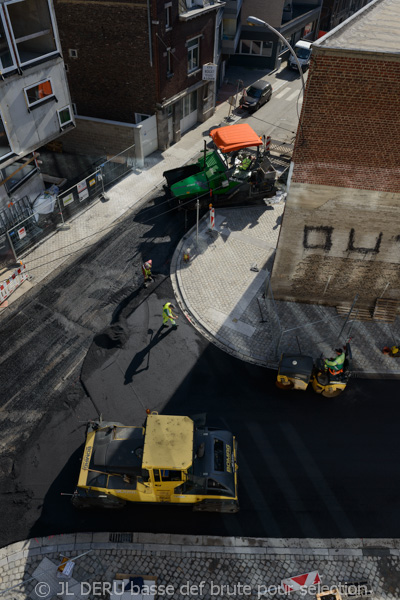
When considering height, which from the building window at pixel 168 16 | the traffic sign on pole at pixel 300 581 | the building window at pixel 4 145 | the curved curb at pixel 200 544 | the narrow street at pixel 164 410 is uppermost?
the building window at pixel 168 16

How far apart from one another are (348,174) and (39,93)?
46.1 ft

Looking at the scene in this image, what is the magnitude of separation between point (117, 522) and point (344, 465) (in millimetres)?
7171

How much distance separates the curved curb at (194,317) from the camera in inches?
618

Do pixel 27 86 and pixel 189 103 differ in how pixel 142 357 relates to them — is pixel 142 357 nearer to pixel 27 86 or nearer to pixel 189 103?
pixel 27 86

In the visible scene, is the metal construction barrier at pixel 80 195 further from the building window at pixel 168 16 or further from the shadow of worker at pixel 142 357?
the building window at pixel 168 16

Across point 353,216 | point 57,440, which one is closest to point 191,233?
point 353,216

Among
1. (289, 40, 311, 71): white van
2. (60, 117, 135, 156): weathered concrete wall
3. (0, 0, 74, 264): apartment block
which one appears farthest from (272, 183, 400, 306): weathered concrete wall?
(289, 40, 311, 71): white van

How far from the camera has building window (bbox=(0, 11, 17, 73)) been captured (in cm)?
1564

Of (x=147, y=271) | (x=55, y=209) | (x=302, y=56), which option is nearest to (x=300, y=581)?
(x=147, y=271)

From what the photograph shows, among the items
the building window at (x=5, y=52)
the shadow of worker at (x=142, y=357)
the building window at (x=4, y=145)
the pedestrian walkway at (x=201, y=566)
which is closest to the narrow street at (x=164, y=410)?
the shadow of worker at (x=142, y=357)

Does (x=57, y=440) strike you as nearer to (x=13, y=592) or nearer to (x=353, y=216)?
(x=13, y=592)

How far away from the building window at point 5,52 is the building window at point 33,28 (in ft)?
1.42

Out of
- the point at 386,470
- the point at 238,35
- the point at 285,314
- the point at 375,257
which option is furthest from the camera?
the point at 238,35

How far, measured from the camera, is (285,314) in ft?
56.7
